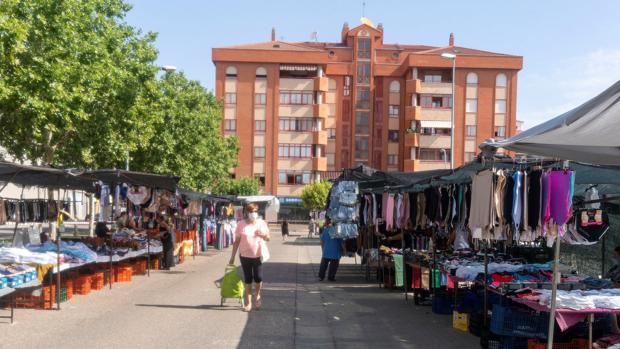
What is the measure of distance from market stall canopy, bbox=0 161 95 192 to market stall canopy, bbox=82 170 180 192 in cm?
34

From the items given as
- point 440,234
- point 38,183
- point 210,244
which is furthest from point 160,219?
point 210,244

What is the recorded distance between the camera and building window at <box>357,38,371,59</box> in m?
73.1

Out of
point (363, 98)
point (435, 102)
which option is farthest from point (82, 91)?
point (363, 98)

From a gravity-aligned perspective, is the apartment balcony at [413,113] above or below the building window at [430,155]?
above

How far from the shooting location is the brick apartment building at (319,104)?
70.4m

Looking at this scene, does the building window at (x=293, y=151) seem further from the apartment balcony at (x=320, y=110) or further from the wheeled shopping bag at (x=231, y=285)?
the wheeled shopping bag at (x=231, y=285)

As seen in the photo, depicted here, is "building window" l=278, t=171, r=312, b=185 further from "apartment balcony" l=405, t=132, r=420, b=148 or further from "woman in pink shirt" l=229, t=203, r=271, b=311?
"woman in pink shirt" l=229, t=203, r=271, b=311

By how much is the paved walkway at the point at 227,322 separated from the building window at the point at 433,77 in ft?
186

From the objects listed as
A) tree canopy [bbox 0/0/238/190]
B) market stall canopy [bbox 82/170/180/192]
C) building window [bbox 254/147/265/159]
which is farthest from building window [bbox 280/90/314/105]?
market stall canopy [bbox 82/170/180/192]

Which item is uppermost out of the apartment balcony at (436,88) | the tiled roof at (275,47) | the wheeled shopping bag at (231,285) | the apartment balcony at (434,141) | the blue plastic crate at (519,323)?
the tiled roof at (275,47)

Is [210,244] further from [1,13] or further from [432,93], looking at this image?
[432,93]

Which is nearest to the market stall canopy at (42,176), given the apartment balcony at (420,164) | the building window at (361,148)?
the apartment balcony at (420,164)

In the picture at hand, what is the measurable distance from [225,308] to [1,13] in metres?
8.71

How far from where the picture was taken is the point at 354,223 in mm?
18156
